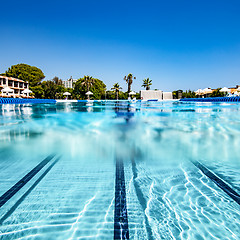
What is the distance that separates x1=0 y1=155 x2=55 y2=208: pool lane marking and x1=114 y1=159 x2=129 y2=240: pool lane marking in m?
0.85

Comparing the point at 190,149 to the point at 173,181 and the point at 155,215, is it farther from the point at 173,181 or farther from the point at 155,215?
the point at 155,215

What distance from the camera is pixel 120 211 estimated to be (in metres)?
1.17

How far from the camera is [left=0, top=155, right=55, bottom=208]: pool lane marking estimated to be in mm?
1326

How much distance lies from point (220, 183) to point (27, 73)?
52886 mm

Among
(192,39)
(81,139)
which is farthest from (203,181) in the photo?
(192,39)

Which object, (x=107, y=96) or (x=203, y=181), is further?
(x=107, y=96)

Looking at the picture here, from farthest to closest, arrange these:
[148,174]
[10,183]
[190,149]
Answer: [190,149] → [148,174] → [10,183]

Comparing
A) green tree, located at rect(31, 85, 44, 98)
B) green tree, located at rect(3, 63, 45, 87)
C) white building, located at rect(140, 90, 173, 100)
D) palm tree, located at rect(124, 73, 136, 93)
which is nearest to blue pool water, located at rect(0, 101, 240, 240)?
white building, located at rect(140, 90, 173, 100)

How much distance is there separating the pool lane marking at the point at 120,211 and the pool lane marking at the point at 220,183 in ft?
2.83

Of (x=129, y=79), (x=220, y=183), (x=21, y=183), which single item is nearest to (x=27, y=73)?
(x=129, y=79)

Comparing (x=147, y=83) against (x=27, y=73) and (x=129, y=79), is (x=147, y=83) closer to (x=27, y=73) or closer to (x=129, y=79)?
(x=129, y=79)

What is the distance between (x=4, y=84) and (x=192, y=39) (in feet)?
130

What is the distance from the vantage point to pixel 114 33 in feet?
95.0

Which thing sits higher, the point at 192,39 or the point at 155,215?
the point at 192,39
